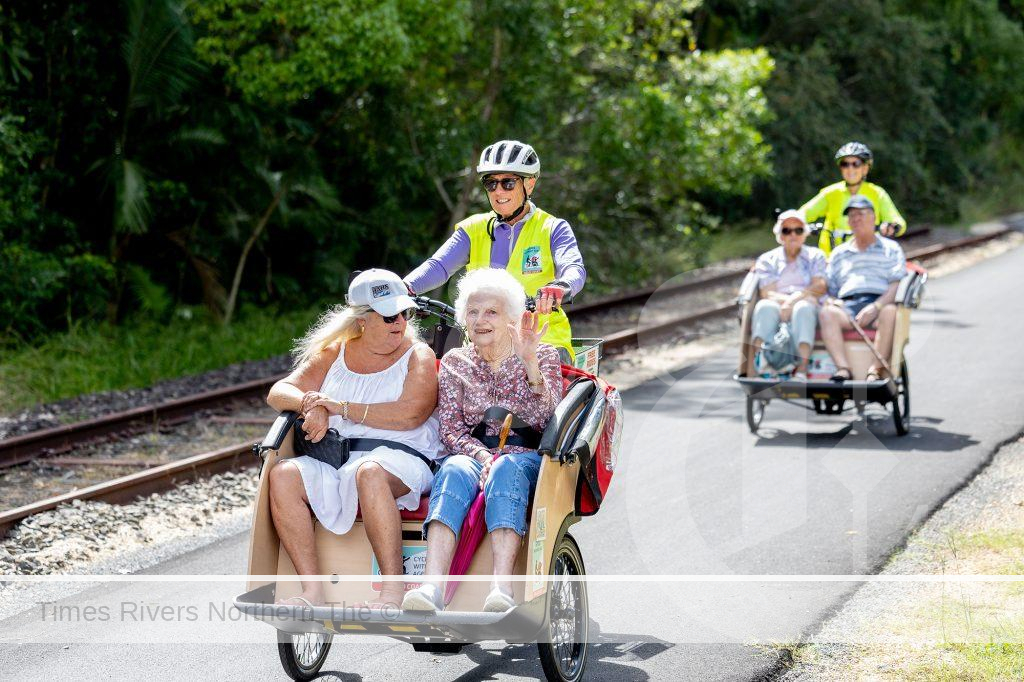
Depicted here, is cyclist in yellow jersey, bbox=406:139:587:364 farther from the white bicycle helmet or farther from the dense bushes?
the dense bushes

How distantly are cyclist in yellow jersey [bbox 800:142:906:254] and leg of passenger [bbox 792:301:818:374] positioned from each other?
1.11 meters

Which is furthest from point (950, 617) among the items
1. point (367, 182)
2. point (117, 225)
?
point (367, 182)

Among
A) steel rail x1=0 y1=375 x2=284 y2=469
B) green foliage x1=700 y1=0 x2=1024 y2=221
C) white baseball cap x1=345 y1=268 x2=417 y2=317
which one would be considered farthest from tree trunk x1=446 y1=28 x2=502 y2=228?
white baseball cap x1=345 y1=268 x2=417 y2=317

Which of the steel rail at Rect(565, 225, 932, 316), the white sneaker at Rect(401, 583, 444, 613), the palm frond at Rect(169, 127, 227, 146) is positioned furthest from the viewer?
the steel rail at Rect(565, 225, 932, 316)

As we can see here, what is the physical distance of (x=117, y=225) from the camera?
50.6ft

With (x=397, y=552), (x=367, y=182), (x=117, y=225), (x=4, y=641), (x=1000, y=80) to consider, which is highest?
(x=1000, y=80)

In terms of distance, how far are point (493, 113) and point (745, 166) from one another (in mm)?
4543

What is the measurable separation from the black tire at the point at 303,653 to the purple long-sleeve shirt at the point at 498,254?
1.80m

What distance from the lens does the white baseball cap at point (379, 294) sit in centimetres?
524

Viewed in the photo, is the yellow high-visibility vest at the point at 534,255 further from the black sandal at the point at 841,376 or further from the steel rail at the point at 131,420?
the steel rail at the point at 131,420

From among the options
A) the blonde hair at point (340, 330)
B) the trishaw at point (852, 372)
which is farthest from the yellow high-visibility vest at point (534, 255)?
the trishaw at point (852, 372)

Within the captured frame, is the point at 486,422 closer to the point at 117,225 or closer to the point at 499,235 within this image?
the point at 499,235

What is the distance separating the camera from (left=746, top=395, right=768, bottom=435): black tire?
32.9ft

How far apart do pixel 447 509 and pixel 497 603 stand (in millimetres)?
452
